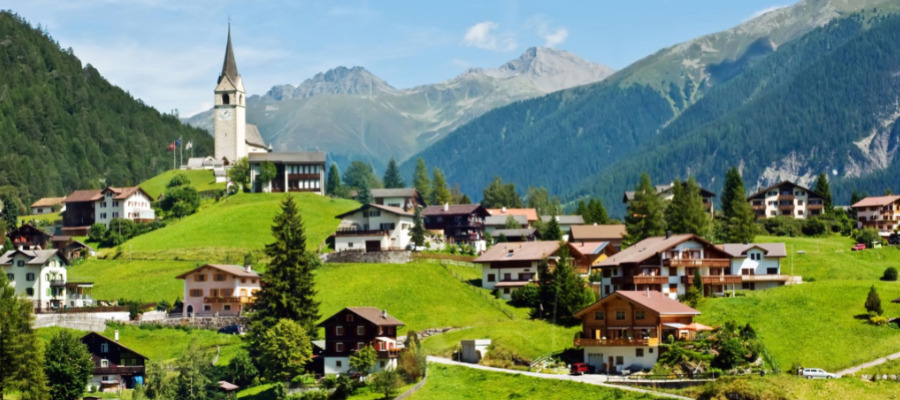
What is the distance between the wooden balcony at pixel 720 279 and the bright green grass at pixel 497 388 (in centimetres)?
2864

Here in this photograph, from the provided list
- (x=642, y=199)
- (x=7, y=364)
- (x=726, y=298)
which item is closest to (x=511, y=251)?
(x=642, y=199)

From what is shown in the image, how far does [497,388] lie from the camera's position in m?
82.5

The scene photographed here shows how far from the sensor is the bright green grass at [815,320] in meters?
85.4

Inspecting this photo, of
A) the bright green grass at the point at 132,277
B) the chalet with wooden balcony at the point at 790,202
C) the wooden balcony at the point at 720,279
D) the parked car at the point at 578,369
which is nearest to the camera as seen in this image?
the parked car at the point at 578,369

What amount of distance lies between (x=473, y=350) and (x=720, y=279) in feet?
88.4

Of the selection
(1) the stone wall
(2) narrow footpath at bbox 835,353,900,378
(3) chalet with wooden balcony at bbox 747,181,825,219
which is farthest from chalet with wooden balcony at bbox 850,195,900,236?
(2) narrow footpath at bbox 835,353,900,378

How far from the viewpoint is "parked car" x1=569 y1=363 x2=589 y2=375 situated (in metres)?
84.2

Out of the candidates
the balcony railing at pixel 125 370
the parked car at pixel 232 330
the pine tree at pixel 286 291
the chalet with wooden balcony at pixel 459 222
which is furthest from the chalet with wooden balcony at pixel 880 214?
the balcony railing at pixel 125 370

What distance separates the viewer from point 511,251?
122125 millimetres

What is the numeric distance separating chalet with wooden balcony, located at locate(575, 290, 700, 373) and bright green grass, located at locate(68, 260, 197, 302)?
47.1m

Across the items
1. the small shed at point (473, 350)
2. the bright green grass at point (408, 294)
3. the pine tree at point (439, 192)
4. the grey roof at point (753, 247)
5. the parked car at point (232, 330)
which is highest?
the pine tree at point (439, 192)

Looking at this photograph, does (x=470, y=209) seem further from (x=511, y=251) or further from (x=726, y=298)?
(x=726, y=298)

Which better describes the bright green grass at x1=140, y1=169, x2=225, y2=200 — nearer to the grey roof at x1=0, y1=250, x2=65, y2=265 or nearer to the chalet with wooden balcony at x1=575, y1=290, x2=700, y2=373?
the grey roof at x1=0, y1=250, x2=65, y2=265

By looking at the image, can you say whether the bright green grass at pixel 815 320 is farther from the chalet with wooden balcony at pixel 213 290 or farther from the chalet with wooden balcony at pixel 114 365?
the chalet with wooden balcony at pixel 114 365
